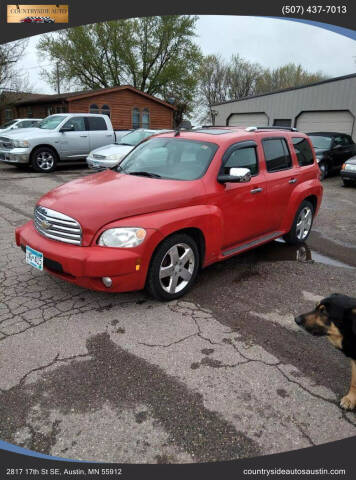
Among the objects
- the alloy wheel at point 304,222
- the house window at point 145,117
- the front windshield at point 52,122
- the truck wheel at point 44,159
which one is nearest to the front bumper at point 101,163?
the truck wheel at point 44,159

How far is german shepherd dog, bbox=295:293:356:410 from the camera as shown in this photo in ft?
7.70

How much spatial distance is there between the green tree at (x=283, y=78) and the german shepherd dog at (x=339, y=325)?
55.4 metres

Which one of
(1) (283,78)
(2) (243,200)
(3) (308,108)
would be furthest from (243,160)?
(1) (283,78)

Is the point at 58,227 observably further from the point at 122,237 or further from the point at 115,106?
the point at 115,106

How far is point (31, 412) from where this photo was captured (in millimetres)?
2412

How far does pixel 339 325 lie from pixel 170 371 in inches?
50.5

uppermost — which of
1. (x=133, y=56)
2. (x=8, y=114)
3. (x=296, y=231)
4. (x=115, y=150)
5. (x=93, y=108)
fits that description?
(x=133, y=56)

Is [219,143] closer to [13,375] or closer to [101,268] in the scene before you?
[101,268]

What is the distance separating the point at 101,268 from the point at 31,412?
1271 millimetres

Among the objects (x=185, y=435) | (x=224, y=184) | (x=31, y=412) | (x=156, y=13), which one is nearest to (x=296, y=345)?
(x=185, y=435)

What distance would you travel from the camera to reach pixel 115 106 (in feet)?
81.4

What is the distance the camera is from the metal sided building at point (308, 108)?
18.8 m

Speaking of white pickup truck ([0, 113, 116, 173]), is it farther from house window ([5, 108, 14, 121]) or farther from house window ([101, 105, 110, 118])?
house window ([5, 108, 14, 121])

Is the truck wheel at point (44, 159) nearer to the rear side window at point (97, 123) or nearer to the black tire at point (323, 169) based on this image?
the rear side window at point (97, 123)
